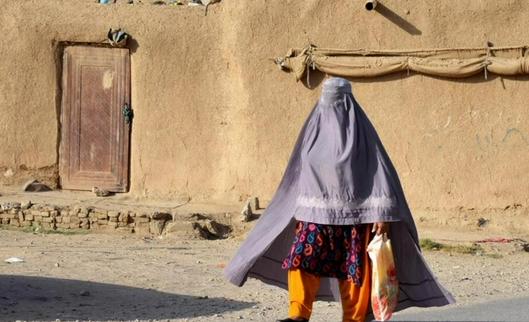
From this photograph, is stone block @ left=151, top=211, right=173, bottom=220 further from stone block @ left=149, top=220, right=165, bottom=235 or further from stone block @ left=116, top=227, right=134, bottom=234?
stone block @ left=116, top=227, right=134, bottom=234

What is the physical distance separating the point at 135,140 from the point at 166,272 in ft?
12.2

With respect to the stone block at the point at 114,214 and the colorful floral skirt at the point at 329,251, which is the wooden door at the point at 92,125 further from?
the colorful floral skirt at the point at 329,251

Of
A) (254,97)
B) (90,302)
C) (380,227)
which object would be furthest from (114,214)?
(380,227)

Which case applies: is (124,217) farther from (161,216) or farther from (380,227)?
(380,227)

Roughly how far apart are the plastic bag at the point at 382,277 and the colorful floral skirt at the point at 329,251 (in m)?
0.09

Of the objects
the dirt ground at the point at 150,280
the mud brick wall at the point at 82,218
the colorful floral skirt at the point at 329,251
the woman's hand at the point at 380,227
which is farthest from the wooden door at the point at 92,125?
the woman's hand at the point at 380,227

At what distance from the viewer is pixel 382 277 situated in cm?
652

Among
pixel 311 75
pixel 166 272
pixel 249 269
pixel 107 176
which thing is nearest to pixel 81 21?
pixel 107 176

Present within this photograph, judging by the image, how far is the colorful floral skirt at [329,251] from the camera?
661 cm

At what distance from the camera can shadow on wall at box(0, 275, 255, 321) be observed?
26.4ft

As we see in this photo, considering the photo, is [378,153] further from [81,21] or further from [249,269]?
[81,21]

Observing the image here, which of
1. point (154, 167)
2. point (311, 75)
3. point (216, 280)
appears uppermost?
point (311, 75)

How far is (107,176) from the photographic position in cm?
1365

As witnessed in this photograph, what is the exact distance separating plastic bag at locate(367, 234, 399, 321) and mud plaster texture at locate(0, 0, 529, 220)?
20.6 ft
